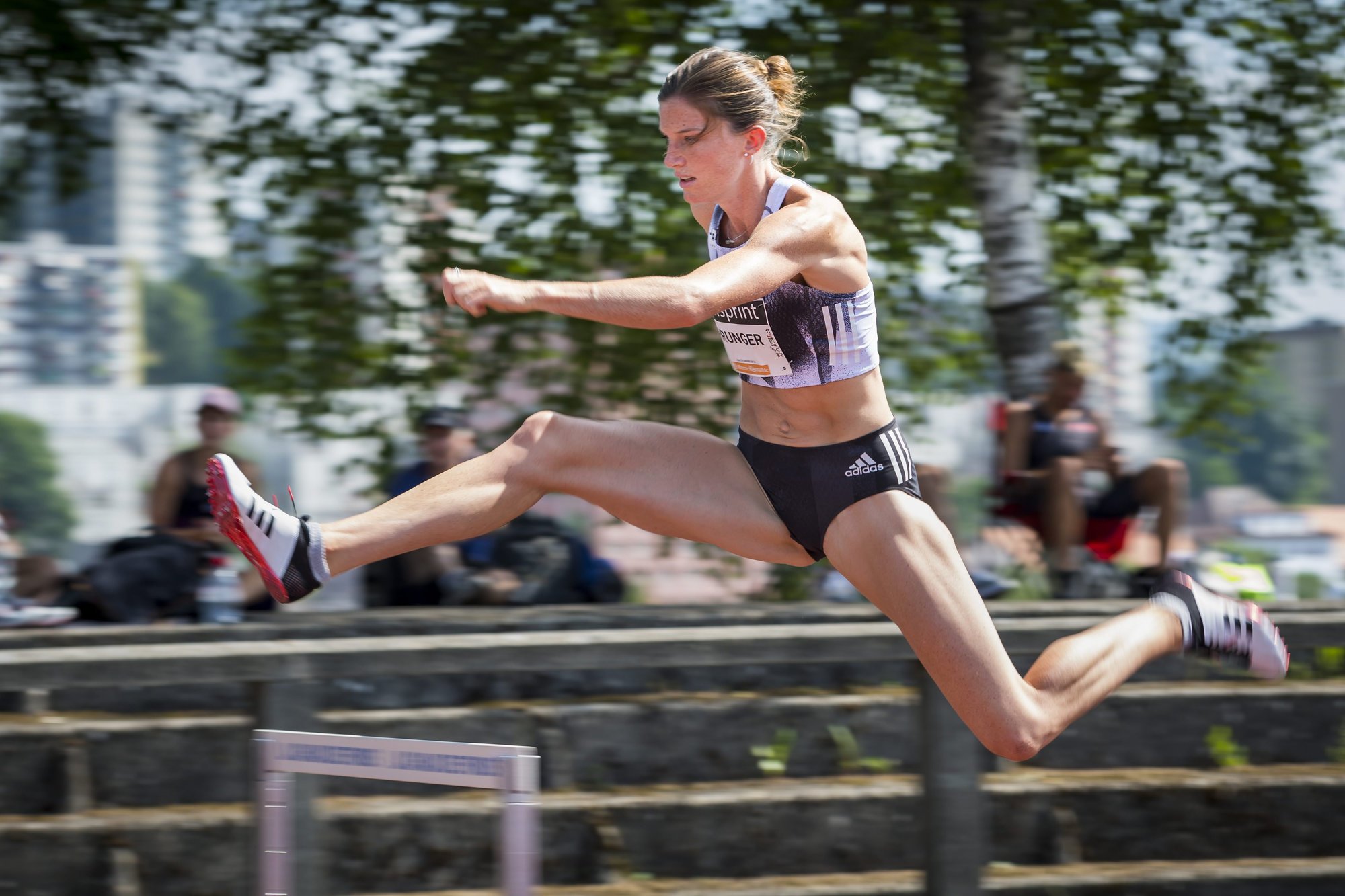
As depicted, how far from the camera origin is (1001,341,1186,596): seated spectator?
650cm

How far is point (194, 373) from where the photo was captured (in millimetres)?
6992

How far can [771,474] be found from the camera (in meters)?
3.31

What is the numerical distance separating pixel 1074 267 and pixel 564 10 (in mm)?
3153

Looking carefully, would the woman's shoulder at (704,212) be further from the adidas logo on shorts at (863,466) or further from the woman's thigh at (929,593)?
the woman's thigh at (929,593)

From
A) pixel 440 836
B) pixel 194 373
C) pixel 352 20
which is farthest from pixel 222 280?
pixel 440 836

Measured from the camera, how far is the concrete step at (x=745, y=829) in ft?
14.2

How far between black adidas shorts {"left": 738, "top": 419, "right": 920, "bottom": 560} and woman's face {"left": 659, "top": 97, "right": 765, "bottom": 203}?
0.64 metres

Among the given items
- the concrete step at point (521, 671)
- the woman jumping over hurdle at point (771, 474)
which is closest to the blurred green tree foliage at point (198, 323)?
the concrete step at point (521, 671)

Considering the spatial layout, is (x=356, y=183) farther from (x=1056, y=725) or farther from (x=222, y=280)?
(x=1056, y=725)

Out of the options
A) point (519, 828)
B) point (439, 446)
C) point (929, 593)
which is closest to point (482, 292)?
point (519, 828)

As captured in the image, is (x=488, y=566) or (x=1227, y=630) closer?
(x=1227, y=630)

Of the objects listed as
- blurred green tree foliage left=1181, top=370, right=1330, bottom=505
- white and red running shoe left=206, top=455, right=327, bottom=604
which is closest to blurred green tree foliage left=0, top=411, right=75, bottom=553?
white and red running shoe left=206, top=455, right=327, bottom=604

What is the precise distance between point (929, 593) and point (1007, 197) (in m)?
4.45

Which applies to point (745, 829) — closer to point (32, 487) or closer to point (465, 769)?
point (465, 769)
